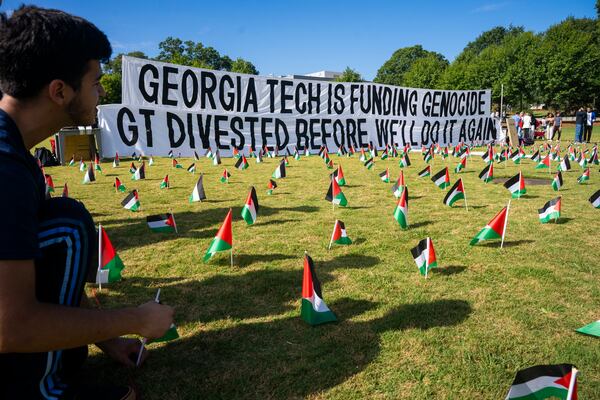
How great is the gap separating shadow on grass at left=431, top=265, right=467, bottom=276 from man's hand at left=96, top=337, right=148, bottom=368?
2535mm

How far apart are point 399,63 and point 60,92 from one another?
10121 cm

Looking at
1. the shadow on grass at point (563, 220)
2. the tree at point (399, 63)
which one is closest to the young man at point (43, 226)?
the shadow on grass at point (563, 220)

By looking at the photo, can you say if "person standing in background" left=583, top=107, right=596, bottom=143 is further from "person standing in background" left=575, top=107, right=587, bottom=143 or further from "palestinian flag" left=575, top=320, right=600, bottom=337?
"palestinian flag" left=575, top=320, right=600, bottom=337

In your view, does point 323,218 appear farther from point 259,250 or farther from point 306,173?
point 306,173

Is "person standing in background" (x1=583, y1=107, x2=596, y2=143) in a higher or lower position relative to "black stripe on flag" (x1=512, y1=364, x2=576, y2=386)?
higher

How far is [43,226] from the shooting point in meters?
1.42

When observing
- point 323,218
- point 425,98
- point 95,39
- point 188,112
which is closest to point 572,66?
point 425,98

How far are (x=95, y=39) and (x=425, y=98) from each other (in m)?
21.5

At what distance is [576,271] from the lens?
11.6ft

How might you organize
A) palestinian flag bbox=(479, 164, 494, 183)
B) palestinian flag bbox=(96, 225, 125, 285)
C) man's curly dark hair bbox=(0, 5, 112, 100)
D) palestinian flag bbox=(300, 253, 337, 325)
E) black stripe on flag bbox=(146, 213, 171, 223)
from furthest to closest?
1. palestinian flag bbox=(479, 164, 494, 183)
2. black stripe on flag bbox=(146, 213, 171, 223)
3. palestinian flag bbox=(96, 225, 125, 285)
4. palestinian flag bbox=(300, 253, 337, 325)
5. man's curly dark hair bbox=(0, 5, 112, 100)

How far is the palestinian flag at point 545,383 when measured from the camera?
4.66 feet

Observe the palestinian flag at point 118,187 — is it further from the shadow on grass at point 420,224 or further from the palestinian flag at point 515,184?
the palestinian flag at point 515,184

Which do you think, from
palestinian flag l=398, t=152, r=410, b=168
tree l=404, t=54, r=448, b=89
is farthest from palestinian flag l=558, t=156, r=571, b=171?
tree l=404, t=54, r=448, b=89

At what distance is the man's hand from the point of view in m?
2.11
